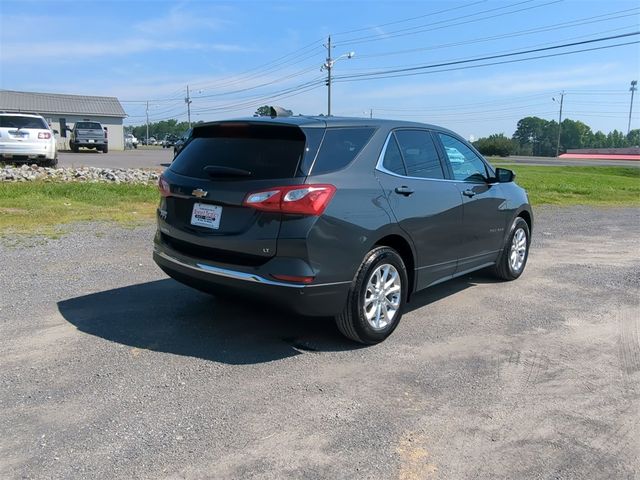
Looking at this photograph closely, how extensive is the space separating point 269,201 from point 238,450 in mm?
1649

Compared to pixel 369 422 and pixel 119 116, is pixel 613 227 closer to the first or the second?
pixel 369 422

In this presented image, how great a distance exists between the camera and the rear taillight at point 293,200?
380 centimetres

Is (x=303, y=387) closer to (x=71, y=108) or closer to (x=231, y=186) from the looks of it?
(x=231, y=186)

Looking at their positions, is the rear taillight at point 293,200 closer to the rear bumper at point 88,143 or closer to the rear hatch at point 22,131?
the rear hatch at point 22,131

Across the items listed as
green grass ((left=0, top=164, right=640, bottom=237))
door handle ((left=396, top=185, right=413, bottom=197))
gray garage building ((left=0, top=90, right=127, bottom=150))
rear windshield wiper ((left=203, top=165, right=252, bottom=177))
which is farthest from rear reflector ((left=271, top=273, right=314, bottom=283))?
gray garage building ((left=0, top=90, right=127, bottom=150))

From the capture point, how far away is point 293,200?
12.5 feet

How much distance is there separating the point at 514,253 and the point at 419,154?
232 centimetres

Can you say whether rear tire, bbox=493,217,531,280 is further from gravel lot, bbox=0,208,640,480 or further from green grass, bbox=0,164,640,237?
green grass, bbox=0,164,640,237

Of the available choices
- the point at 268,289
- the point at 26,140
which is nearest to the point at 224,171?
the point at 268,289

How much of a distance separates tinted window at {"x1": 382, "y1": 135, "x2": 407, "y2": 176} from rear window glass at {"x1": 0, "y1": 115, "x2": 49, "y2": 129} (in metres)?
14.0

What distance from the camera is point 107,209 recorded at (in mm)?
10711

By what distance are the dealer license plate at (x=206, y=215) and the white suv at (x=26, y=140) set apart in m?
13.1

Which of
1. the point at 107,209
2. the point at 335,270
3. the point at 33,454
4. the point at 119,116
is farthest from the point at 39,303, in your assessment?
the point at 119,116

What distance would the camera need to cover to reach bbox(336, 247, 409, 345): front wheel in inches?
164
